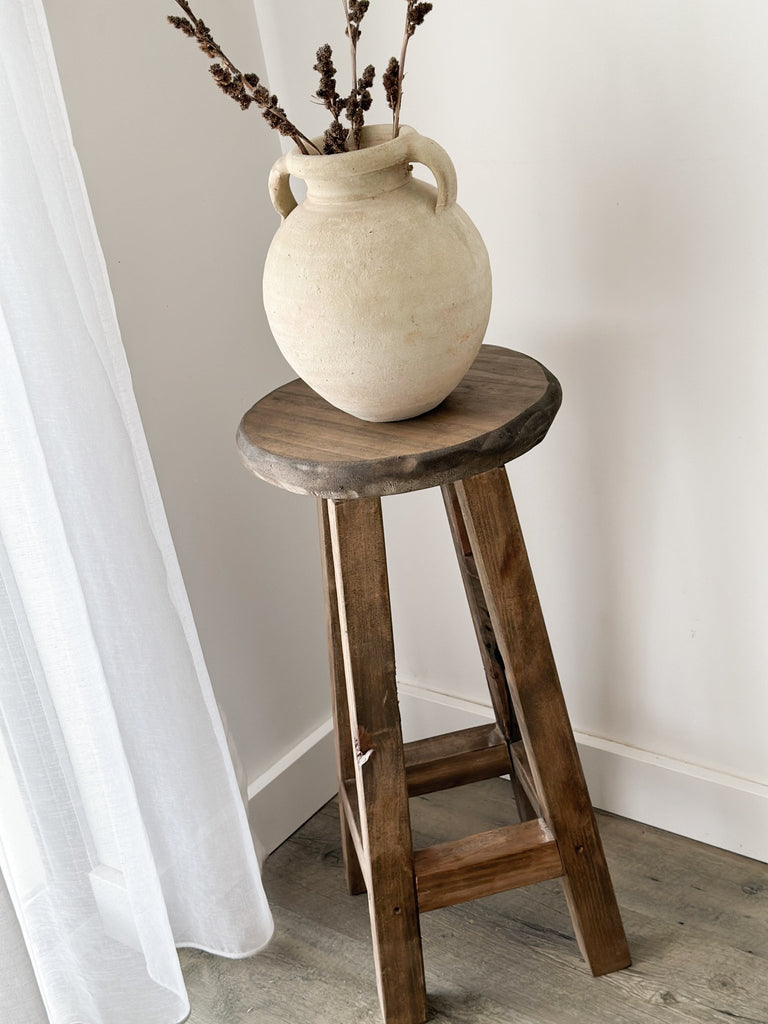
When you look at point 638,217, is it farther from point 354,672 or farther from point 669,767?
point 669,767

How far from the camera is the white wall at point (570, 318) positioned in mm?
1202

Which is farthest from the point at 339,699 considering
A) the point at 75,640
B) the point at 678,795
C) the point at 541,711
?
the point at 678,795

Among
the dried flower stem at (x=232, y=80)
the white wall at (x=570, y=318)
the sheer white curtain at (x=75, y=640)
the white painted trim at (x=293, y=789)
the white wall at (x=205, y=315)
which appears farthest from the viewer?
the white painted trim at (x=293, y=789)

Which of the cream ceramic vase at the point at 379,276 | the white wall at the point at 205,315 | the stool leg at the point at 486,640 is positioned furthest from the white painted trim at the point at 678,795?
the cream ceramic vase at the point at 379,276

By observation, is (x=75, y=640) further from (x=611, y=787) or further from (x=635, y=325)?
(x=611, y=787)

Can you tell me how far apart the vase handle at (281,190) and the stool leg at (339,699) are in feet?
1.15

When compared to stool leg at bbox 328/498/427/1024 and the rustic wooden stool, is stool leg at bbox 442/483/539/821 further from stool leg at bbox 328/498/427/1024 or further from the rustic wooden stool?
stool leg at bbox 328/498/427/1024

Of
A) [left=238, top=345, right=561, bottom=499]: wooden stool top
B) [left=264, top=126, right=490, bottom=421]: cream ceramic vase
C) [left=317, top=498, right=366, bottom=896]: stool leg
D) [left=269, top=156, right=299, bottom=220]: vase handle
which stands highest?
[left=269, top=156, right=299, bottom=220]: vase handle

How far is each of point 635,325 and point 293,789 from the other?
952mm

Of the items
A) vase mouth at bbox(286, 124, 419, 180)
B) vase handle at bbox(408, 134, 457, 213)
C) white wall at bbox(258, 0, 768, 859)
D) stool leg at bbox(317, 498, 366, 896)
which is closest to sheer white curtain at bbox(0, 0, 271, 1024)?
stool leg at bbox(317, 498, 366, 896)

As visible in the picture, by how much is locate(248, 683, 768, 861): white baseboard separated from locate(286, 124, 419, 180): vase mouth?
3.18 feet

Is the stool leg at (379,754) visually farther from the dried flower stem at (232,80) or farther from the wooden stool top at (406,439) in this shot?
the dried flower stem at (232,80)

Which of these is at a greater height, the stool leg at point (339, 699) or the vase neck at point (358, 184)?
the vase neck at point (358, 184)

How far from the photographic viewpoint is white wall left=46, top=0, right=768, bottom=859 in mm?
1202
